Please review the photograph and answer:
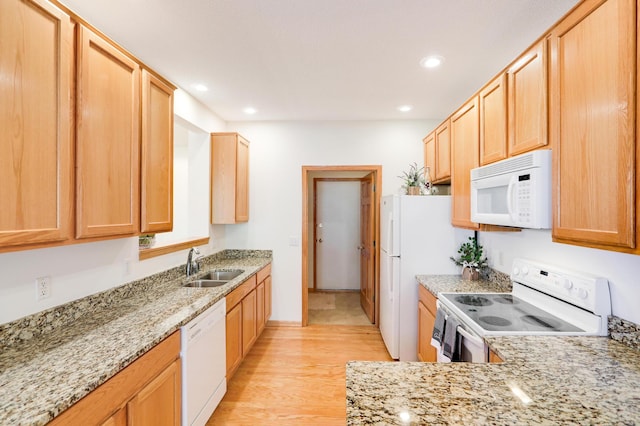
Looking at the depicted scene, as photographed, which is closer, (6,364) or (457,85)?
(6,364)

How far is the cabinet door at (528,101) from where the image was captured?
4.95 feet

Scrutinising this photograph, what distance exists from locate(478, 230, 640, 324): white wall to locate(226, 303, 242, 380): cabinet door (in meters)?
2.29

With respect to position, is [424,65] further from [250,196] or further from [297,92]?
[250,196]

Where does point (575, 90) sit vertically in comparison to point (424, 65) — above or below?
below

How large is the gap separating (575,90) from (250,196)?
323 centimetres

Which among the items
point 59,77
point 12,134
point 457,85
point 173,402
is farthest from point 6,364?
point 457,85

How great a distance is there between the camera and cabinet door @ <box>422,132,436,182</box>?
10.4 ft

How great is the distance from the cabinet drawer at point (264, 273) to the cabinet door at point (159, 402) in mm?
1600

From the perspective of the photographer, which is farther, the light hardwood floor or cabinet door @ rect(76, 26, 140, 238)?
the light hardwood floor

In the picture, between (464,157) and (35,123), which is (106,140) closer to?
(35,123)

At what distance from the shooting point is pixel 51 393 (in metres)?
0.94

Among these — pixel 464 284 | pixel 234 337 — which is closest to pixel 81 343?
pixel 234 337

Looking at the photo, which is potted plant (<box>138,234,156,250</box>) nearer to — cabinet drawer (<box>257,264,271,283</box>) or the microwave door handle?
cabinet drawer (<box>257,264,271,283</box>)

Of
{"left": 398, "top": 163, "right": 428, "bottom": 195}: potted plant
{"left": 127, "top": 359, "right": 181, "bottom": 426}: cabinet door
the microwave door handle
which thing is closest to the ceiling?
{"left": 398, "top": 163, "right": 428, "bottom": 195}: potted plant
